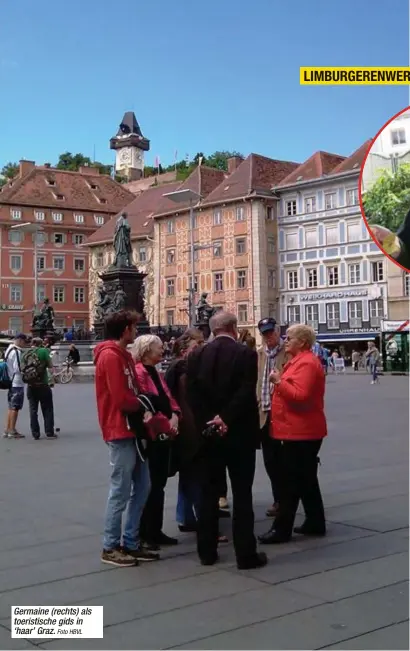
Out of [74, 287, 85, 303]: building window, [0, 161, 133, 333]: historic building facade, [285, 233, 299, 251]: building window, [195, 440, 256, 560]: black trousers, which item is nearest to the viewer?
[195, 440, 256, 560]: black trousers

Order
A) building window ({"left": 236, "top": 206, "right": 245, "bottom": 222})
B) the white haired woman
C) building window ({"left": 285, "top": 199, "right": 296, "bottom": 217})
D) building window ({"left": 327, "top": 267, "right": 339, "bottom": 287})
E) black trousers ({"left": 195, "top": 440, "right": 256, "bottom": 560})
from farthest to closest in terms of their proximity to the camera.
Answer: building window ({"left": 285, "top": 199, "right": 296, "bottom": 217}), building window ({"left": 236, "top": 206, "right": 245, "bottom": 222}), building window ({"left": 327, "top": 267, "right": 339, "bottom": 287}), the white haired woman, black trousers ({"left": 195, "top": 440, "right": 256, "bottom": 560})

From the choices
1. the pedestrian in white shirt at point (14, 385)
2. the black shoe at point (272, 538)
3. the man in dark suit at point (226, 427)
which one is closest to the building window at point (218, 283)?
the pedestrian in white shirt at point (14, 385)

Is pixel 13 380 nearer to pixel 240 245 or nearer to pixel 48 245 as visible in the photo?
pixel 240 245

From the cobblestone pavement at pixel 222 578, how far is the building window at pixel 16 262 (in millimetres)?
76389

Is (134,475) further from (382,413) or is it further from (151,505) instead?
(382,413)

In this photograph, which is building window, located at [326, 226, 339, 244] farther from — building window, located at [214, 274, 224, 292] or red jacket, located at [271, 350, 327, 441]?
red jacket, located at [271, 350, 327, 441]

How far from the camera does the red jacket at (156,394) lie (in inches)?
229

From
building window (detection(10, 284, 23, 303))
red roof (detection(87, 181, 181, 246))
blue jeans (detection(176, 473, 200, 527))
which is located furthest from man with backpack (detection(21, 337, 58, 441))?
building window (detection(10, 284, 23, 303))

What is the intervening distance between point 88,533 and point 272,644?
3.02 meters

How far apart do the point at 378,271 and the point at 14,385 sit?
5247cm

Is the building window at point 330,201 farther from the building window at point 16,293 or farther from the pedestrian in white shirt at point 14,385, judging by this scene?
the pedestrian in white shirt at point 14,385

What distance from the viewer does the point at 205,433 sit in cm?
564

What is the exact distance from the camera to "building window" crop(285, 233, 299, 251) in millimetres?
69188

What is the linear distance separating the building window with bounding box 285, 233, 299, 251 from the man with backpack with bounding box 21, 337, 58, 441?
56251 millimetres
